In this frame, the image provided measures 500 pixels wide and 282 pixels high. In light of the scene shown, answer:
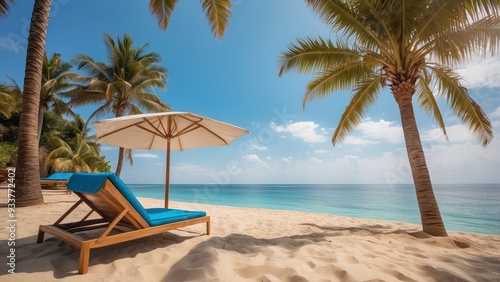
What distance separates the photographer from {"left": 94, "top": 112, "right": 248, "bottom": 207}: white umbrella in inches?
162

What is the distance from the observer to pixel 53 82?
15.9m

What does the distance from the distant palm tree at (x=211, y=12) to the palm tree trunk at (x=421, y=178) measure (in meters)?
5.64

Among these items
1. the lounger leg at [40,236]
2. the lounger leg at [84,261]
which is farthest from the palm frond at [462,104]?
the lounger leg at [40,236]

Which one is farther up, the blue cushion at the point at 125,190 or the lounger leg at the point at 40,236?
the blue cushion at the point at 125,190

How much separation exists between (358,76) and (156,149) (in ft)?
A: 19.2

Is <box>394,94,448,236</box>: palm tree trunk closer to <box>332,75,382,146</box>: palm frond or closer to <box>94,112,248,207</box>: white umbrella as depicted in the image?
<box>332,75,382,146</box>: palm frond

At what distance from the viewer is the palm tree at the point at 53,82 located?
645 inches

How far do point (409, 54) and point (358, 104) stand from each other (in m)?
2.13

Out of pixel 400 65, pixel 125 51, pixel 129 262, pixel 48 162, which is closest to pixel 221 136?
pixel 129 262

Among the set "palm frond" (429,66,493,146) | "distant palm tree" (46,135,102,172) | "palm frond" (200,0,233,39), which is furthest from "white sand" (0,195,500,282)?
"distant palm tree" (46,135,102,172)

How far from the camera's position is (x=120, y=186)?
8.27 feet

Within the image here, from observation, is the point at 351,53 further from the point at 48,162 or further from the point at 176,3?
the point at 48,162

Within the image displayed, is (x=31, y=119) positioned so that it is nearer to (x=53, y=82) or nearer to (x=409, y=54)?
(x=409, y=54)

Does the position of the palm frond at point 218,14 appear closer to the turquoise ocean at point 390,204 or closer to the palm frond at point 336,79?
the palm frond at point 336,79
